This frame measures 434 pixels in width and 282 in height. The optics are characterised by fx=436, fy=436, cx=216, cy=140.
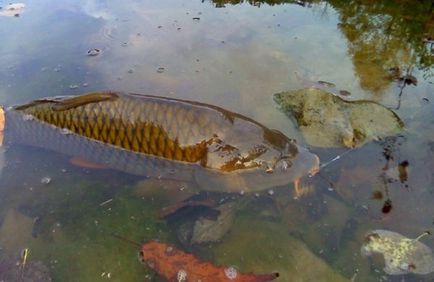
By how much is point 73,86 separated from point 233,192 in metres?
1.90

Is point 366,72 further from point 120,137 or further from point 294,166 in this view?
point 120,137

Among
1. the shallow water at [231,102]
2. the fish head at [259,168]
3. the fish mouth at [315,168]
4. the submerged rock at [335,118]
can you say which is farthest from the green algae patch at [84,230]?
the submerged rock at [335,118]

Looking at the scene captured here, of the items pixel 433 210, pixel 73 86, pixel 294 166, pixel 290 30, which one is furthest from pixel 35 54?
pixel 433 210

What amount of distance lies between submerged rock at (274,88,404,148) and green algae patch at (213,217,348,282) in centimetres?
81

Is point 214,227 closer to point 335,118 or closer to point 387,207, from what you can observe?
point 387,207

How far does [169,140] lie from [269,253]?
39.5 inches

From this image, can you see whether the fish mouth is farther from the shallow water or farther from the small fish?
the small fish

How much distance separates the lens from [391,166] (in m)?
2.92

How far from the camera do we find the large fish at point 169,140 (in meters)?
2.84

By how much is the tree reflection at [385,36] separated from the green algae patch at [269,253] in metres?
1.73

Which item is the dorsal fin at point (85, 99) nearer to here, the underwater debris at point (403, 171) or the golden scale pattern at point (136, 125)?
the golden scale pattern at point (136, 125)

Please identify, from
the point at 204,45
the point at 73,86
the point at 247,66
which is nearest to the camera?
the point at 73,86

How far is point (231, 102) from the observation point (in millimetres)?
3584

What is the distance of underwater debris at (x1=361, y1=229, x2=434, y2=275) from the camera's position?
236cm
